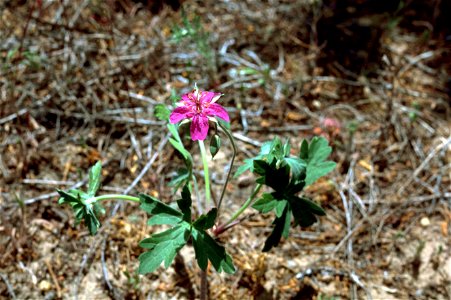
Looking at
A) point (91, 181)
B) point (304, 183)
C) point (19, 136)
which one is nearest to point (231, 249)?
point (304, 183)

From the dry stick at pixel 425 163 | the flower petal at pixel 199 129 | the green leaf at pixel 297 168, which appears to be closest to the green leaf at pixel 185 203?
the flower petal at pixel 199 129

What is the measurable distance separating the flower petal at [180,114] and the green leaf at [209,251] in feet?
1.50

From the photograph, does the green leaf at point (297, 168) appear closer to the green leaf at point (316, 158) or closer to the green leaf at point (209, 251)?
the green leaf at point (316, 158)

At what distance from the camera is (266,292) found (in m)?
2.43

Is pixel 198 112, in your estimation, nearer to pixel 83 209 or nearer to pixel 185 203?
pixel 185 203

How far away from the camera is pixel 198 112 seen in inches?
72.4

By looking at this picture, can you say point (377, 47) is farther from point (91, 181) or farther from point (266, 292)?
point (91, 181)

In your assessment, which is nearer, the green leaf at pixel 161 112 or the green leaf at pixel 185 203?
the green leaf at pixel 185 203

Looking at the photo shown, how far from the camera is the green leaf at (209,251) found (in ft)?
6.21

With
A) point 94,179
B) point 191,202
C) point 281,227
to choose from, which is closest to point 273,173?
point 281,227

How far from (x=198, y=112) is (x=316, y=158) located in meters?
0.66

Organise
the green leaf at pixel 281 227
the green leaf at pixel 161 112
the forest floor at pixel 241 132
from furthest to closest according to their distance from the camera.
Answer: the forest floor at pixel 241 132 < the green leaf at pixel 161 112 < the green leaf at pixel 281 227

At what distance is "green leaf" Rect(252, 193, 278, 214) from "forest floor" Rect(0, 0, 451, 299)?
514mm

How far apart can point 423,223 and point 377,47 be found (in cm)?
137
